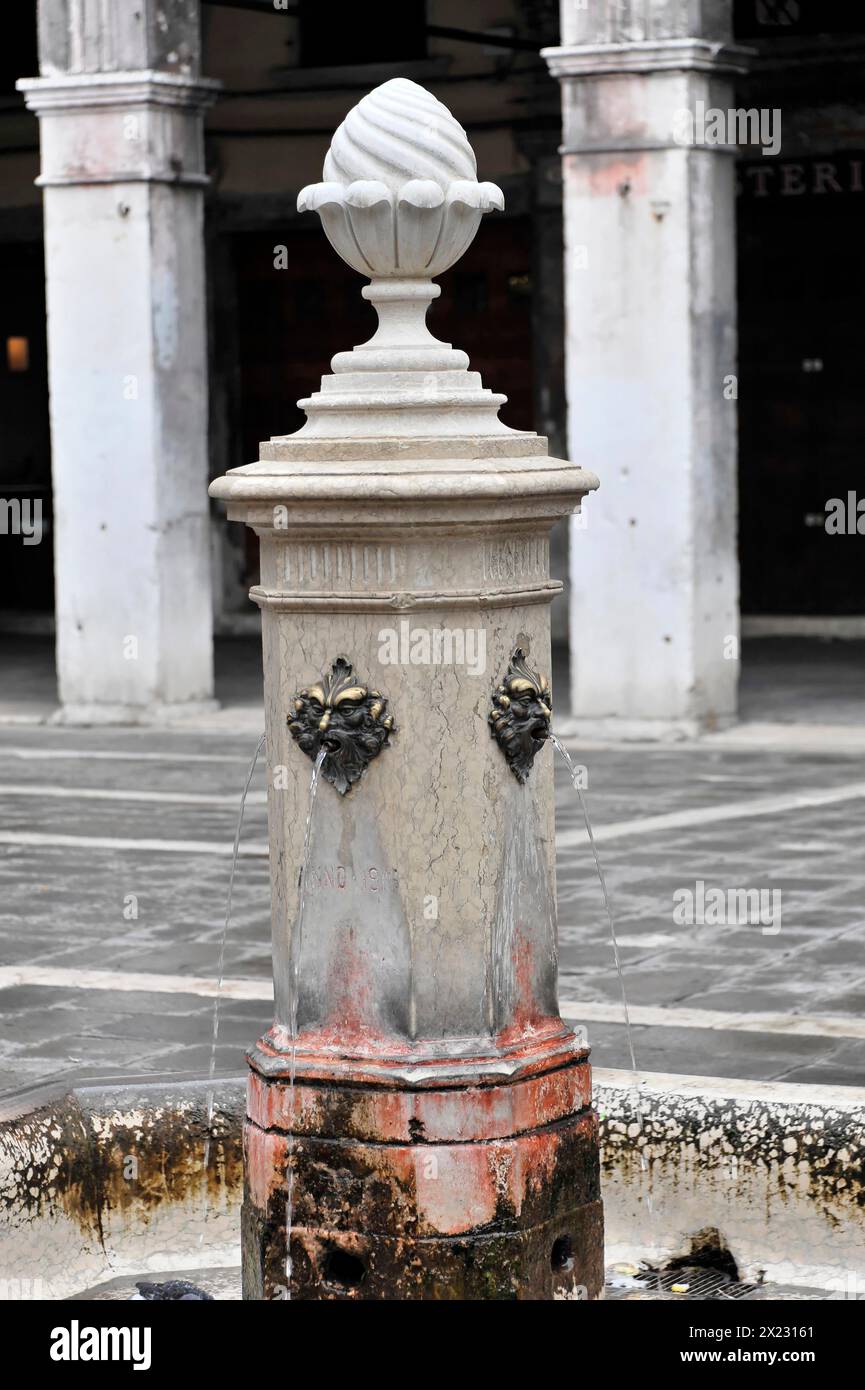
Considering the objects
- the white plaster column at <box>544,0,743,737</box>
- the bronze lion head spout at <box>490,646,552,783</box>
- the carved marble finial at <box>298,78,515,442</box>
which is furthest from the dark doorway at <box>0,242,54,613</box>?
the bronze lion head spout at <box>490,646,552,783</box>

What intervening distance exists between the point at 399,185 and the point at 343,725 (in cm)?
100

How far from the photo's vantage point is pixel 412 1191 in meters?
4.55

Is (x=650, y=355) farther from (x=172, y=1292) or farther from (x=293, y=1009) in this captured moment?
(x=293, y=1009)

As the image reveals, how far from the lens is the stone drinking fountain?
4523mm

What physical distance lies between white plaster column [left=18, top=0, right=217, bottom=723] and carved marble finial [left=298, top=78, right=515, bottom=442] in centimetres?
881

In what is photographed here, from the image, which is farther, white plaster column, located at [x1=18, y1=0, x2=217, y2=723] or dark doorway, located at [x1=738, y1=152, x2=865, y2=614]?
dark doorway, located at [x1=738, y1=152, x2=865, y2=614]

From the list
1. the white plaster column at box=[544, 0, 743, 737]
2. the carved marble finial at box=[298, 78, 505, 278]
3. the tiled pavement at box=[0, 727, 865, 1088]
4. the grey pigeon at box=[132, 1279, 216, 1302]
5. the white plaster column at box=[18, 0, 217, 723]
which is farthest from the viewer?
the white plaster column at box=[18, 0, 217, 723]

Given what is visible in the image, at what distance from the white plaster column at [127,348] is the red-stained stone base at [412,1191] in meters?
9.05

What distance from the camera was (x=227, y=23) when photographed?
58.2ft

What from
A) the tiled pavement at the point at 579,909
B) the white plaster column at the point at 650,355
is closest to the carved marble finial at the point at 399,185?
the tiled pavement at the point at 579,909

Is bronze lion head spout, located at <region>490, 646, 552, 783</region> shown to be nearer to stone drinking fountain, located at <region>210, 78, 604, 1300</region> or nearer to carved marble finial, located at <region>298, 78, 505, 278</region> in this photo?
stone drinking fountain, located at <region>210, 78, 604, 1300</region>

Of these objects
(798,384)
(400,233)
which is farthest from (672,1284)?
(798,384)

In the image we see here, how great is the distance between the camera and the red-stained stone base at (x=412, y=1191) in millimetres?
4535

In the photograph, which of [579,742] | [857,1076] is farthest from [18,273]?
[857,1076]
